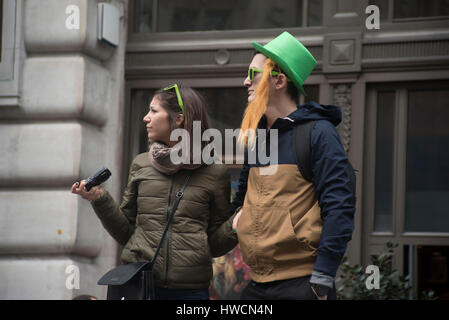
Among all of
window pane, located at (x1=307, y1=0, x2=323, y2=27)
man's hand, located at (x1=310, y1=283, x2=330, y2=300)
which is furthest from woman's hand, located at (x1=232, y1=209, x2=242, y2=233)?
window pane, located at (x1=307, y1=0, x2=323, y2=27)

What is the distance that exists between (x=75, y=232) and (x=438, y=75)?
3531 mm

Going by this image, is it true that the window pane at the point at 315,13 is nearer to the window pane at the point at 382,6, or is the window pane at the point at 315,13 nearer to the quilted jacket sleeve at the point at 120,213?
the window pane at the point at 382,6

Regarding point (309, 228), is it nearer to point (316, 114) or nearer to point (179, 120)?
point (316, 114)

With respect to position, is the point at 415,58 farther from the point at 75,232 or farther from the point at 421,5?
the point at 75,232

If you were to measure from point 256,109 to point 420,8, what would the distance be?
12.3 ft

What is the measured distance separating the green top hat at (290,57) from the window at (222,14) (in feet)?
11.2

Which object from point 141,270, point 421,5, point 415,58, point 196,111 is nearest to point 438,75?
point 415,58

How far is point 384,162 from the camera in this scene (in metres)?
7.13

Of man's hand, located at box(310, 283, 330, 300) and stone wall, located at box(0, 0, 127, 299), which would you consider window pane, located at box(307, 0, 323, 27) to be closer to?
stone wall, located at box(0, 0, 127, 299)

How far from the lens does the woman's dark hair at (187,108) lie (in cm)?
436

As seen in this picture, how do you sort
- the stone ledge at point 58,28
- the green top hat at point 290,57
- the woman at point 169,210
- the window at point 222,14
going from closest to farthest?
the green top hat at point 290,57 < the woman at point 169,210 < the stone ledge at point 58,28 < the window at point 222,14

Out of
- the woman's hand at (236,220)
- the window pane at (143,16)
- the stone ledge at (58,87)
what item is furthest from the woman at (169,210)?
the window pane at (143,16)

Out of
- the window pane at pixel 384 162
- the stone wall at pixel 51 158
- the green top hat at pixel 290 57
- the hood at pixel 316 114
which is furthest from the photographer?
the stone wall at pixel 51 158

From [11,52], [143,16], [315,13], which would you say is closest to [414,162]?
[315,13]
